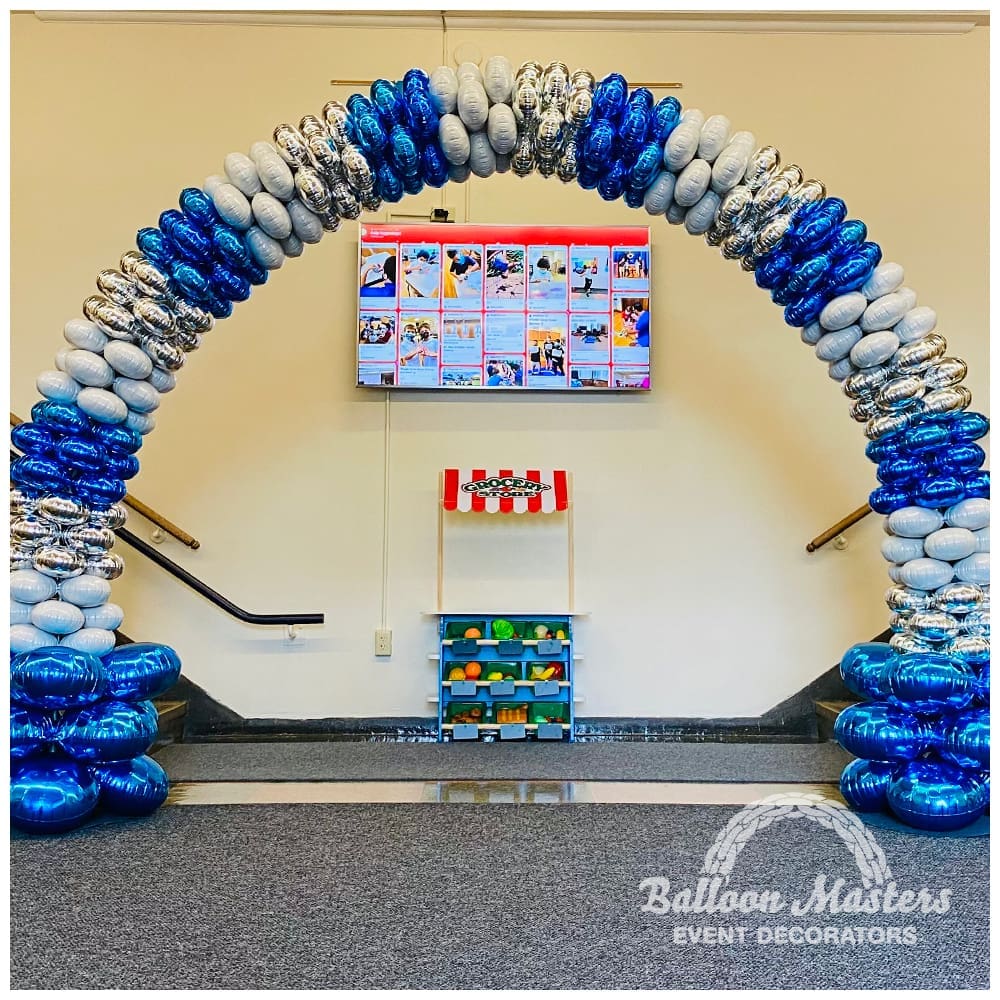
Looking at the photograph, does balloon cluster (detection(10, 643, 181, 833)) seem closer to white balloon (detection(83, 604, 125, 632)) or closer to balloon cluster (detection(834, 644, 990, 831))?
white balloon (detection(83, 604, 125, 632))

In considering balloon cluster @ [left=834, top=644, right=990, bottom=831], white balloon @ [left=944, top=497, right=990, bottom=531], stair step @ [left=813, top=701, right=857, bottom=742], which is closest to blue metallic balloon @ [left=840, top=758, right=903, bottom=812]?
balloon cluster @ [left=834, top=644, right=990, bottom=831]

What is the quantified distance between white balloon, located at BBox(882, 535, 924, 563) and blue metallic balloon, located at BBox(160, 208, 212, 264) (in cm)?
231

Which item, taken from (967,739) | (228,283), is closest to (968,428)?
(967,739)

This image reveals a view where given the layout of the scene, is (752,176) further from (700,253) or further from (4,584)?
(4,584)

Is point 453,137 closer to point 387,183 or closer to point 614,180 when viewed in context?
point 387,183

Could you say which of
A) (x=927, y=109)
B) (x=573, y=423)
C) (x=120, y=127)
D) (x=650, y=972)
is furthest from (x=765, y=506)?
(x=120, y=127)

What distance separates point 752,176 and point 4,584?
241 centimetres

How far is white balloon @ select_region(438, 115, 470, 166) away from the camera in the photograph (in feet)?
8.21

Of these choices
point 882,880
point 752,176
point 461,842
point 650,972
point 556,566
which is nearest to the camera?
point 650,972

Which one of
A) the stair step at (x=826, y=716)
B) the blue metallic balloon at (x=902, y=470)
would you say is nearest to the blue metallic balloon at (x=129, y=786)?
the blue metallic balloon at (x=902, y=470)

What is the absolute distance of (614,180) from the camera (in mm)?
2611

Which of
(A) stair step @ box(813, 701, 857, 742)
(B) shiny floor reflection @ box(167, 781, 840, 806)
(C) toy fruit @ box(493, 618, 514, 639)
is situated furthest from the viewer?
(C) toy fruit @ box(493, 618, 514, 639)

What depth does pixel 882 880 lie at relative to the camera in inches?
76.7

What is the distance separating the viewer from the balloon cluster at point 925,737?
89.0 inches
